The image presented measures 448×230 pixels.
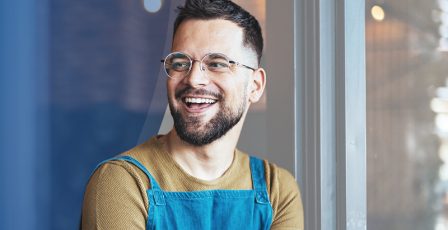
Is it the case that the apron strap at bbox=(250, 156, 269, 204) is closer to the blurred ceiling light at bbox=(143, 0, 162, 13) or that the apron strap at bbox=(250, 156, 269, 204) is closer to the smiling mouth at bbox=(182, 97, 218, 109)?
the smiling mouth at bbox=(182, 97, 218, 109)

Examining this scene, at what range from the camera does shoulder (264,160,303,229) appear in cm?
141

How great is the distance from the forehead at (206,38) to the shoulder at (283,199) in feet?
0.99

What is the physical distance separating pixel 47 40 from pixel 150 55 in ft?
0.77

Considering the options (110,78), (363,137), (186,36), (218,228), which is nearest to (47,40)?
(110,78)

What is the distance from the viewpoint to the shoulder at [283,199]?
1409mm

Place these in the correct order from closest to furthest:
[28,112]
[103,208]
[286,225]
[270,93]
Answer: [103,208] < [286,225] < [28,112] < [270,93]

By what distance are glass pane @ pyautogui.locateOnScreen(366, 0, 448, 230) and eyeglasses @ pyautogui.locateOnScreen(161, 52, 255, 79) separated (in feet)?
1.50

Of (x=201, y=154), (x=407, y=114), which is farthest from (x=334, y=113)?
(x=201, y=154)

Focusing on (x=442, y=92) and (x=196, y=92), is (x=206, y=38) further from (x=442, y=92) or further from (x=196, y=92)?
(x=442, y=92)

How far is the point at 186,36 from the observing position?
1.25 metres

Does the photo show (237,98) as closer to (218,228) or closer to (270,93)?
(218,228)

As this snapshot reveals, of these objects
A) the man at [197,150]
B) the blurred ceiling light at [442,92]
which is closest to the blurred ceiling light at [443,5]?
the blurred ceiling light at [442,92]

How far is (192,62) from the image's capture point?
Answer: 1.23m

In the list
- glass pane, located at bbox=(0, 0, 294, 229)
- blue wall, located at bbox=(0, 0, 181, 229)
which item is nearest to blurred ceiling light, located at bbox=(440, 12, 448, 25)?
glass pane, located at bbox=(0, 0, 294, 229)
